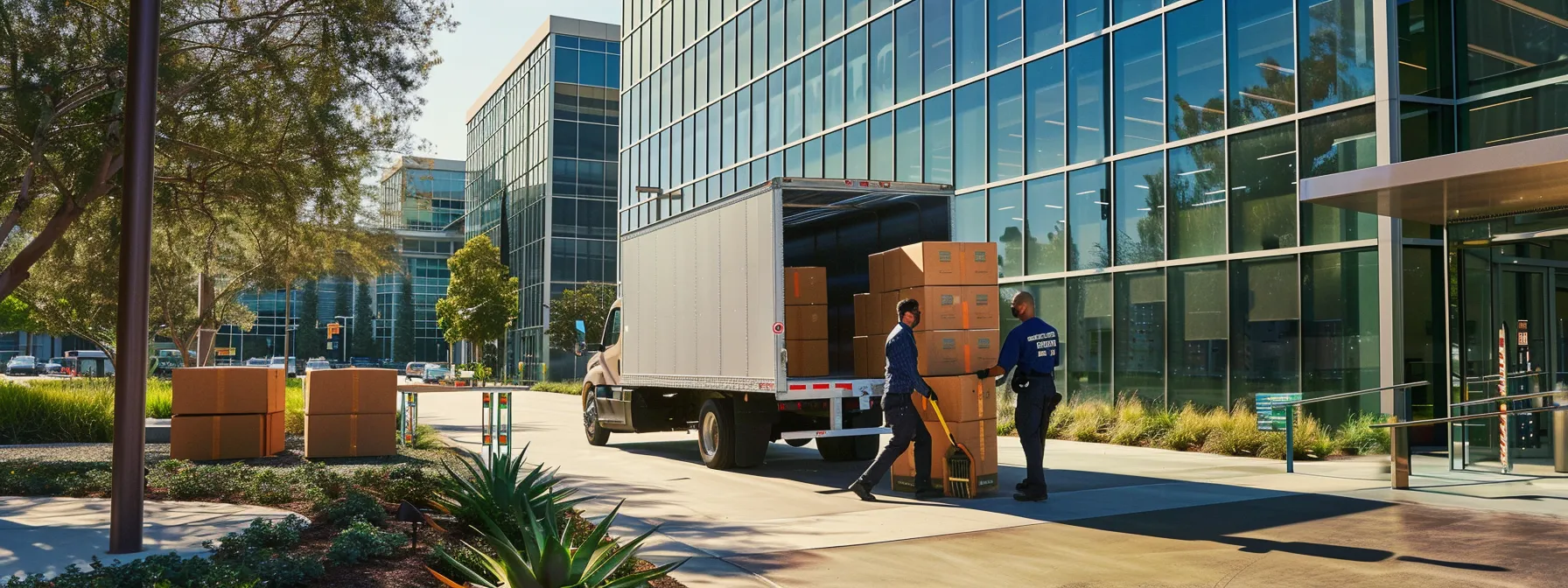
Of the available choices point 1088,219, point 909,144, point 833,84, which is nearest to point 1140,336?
point 1088,219

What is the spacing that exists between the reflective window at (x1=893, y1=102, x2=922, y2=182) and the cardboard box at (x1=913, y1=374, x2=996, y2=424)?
13725 millimetres

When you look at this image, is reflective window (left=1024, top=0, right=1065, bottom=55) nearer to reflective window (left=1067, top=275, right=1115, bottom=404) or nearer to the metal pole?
reflective window (left=1067, top=275, right=1115, bottom=404)

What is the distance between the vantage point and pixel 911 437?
412 inches

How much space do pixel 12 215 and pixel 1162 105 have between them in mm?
16013

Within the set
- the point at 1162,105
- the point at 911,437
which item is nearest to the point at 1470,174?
the point at 911,437

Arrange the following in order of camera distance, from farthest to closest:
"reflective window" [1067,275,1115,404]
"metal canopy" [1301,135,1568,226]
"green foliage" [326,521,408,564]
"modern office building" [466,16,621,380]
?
"modern office building" [466,16,621,380], "reflective window" [1067,275,1115,404], "metal canopy" [1301,135,1568,226], "green foliage" [326,521,408,564]

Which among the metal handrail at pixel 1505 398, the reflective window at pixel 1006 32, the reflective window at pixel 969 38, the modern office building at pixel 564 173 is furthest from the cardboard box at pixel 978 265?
the modern office building at pixel 564 173

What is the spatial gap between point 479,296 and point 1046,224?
35155 millimetres

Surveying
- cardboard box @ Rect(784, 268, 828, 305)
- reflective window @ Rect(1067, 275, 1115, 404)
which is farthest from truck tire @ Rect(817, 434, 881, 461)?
reflective window @ Rect(1067, 275, 1115, 404)

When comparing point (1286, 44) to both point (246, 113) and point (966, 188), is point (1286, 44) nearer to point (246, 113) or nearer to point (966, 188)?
point (966, 188)

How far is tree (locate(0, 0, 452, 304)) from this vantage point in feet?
37.4

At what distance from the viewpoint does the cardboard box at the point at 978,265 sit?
36.7ft

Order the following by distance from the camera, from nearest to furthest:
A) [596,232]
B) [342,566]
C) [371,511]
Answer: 1. [342,566]
2. [371,511]
3. [596,232]

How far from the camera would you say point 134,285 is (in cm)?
652
